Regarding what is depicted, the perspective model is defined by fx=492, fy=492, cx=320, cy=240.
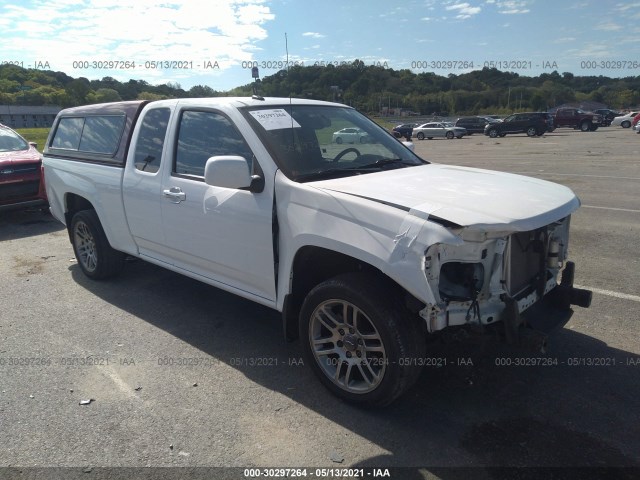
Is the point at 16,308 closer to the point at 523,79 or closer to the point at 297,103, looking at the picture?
the point at 297,103

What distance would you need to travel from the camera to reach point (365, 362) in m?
3.13

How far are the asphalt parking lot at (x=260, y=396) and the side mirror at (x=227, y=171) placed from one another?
1.43 metres

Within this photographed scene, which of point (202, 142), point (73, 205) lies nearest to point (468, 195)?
point (202, 142)

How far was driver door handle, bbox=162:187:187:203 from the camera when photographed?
4.01 m

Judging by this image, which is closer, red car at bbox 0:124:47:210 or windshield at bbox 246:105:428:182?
windshield at bbox 246:105:428:182

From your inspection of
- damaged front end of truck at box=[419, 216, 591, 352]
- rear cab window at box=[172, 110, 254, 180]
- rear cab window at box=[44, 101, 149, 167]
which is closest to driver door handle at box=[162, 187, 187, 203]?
rear cab window at box=[172, 110, 254, 180]

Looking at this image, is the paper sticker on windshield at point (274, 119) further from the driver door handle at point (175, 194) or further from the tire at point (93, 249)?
the tire at point (93, 249)

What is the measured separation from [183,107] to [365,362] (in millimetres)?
2678

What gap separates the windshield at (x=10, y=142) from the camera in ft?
31.7

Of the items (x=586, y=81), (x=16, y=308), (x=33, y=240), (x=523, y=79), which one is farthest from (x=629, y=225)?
(x=586, y=81)

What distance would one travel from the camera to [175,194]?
405cm

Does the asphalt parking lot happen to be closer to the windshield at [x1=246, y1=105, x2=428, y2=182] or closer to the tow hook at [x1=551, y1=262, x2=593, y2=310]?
the tow hook at [x1=551, y1=262, x2=593, y2=310]

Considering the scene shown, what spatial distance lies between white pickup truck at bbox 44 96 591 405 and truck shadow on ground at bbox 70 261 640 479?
25cm

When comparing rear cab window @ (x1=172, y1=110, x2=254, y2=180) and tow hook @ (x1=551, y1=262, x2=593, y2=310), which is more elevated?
rear cab window @ (x1=172, y1=110, x2=254, y2=180)
